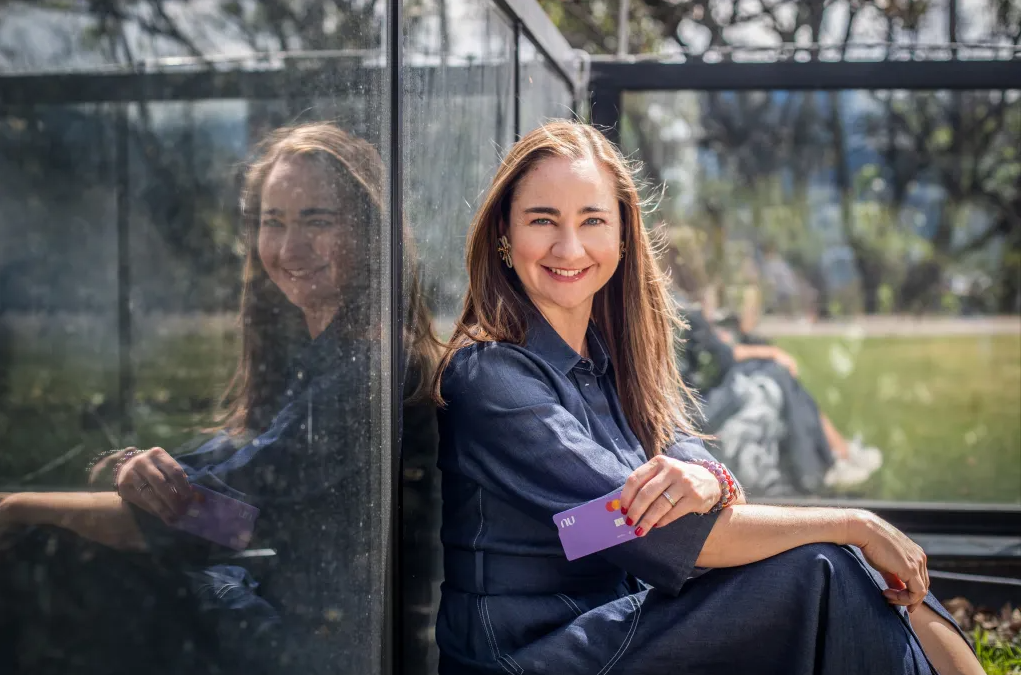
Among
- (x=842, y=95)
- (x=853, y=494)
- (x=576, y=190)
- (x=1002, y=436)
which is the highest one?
(x=842, y=95)

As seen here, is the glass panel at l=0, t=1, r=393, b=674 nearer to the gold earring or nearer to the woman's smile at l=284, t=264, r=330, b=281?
the woman's smile at l=284, t=264, r=330, b=281

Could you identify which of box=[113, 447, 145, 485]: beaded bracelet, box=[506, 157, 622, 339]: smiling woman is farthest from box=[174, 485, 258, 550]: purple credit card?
box=[506, 157, 622, 339]: smiling woman

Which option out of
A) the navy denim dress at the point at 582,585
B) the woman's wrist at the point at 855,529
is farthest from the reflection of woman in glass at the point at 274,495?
the woman's wrist at the point at 855,529

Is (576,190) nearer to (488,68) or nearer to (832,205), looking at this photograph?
(488,68)

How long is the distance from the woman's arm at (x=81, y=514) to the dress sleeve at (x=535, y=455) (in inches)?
35.0

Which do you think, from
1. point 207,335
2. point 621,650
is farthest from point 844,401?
point 207,335

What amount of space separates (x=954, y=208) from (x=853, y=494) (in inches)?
60.1

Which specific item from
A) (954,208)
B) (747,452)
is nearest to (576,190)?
(747,452)

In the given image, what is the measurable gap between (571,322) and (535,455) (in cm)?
48

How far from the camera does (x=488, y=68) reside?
2.54 meters

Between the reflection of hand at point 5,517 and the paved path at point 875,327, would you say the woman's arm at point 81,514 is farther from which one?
the paved path at point 875,327

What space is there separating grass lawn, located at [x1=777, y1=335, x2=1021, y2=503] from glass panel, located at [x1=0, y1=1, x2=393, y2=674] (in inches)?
149

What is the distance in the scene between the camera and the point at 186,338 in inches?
40.7

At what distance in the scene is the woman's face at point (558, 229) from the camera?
84.3 inches
